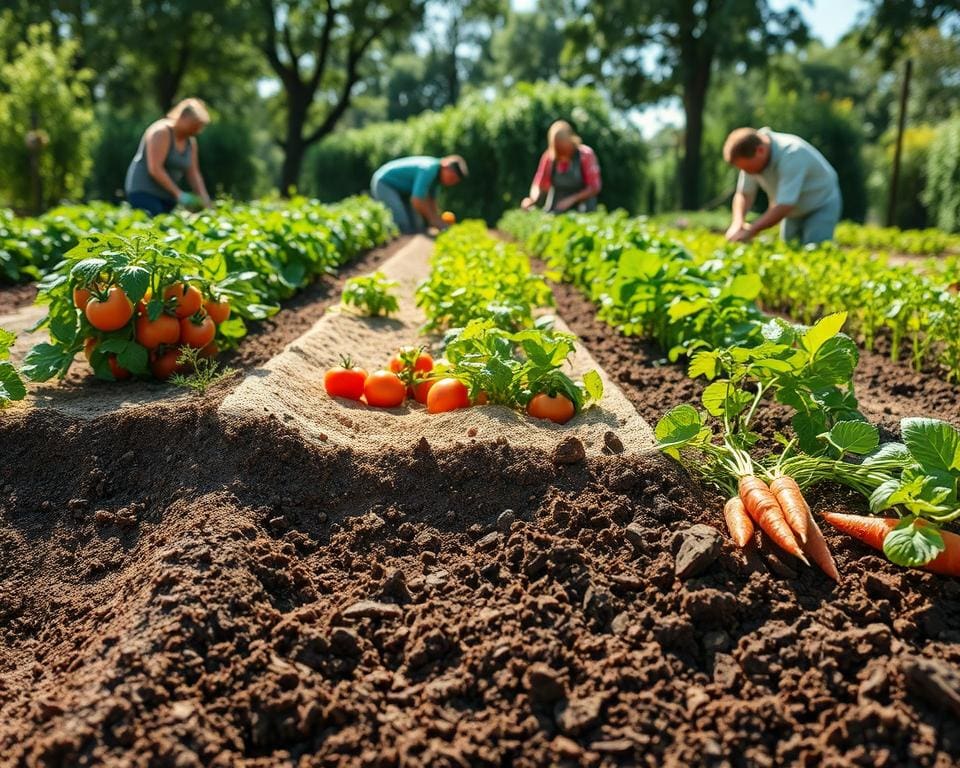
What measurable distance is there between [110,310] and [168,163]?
5899mm

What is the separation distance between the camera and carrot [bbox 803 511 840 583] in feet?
7.25

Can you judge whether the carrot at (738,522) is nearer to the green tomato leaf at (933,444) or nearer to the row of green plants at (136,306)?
the green tomato leaf at (933,444)

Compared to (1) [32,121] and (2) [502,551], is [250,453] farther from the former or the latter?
(1) [32,121]

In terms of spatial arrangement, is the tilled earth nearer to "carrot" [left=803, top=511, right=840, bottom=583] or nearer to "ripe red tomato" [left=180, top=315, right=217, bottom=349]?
"carrot" [left=803, top=511, right=840, bottom=583]

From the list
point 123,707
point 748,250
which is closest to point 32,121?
point 748,250

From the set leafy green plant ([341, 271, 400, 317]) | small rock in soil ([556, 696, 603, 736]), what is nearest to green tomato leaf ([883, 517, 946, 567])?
small rock in soil ([556, 696, 603, 736])

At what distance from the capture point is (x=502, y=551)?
2402 mm

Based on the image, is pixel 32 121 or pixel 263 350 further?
pixel 32 121

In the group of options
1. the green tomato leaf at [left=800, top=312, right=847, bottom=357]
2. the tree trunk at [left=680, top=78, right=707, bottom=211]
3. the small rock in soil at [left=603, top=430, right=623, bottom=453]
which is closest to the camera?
the green tomato leaf at [left=800, top=312, right=847, bottom=357]

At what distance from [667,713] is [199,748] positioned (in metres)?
1.06

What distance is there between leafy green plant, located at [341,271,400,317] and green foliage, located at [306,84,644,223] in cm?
1580

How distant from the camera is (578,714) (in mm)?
1757

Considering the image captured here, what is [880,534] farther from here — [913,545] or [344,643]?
[344,643]

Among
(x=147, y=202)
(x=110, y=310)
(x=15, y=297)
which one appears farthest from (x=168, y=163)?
(x=110, y=310)
